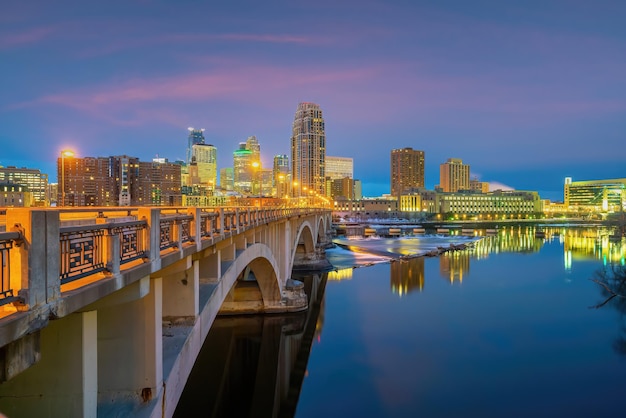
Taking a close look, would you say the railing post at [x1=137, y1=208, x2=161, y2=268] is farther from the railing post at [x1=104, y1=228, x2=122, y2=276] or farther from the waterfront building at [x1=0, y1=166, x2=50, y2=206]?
the waterfront building at [x1=0, y1=166, x2=50, y2=206]

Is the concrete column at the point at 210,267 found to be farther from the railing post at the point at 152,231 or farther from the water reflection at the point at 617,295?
the water reflection at the point at 617,295

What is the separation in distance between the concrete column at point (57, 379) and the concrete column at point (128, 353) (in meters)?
1.99

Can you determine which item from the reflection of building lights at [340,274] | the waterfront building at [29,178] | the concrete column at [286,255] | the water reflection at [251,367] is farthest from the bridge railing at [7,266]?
the waterfront building at [29,178]

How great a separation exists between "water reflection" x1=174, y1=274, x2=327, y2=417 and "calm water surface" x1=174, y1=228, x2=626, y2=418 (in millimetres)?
536

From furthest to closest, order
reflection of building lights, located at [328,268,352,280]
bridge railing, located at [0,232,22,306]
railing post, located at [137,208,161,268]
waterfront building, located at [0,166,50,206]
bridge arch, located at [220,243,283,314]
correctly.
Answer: waterfront building, located at [0,166,50,206] < reflection of building lights, located at [328,268,352,280] < bridge arch, located at [220,243,283,314] < railing post, located at [137,208,161,268] < bridge railing, located at [0,232,22,306]

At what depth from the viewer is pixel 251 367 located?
89.5 feet

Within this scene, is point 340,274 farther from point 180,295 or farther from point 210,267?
point 180,295

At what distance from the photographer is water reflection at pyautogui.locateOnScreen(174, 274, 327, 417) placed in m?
22.5

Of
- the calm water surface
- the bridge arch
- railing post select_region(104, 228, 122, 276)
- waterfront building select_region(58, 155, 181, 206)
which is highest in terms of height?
waterfront building select_region(58, 155, 181, 206)

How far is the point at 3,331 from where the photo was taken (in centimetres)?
454

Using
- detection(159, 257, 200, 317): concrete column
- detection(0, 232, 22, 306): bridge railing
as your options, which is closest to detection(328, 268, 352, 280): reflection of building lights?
detection(159, 257, 200, 317): concrete column

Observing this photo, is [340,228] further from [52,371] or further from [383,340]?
[52,371]

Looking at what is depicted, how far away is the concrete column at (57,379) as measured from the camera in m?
6.76

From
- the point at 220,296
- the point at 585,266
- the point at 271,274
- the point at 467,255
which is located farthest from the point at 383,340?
the point at 467,255
